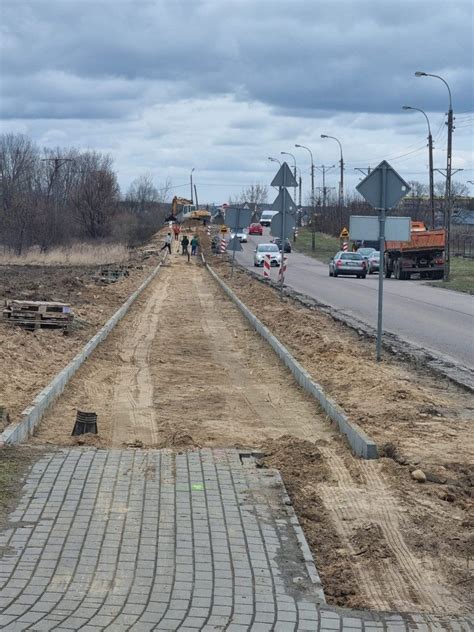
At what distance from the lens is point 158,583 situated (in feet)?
17.8

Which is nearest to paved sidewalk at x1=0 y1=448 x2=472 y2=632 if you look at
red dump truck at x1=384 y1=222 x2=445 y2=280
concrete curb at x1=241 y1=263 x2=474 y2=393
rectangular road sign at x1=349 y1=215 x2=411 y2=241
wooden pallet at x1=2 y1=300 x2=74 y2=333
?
concrete curb at x1=241 y1=263 x2=474 y2=393

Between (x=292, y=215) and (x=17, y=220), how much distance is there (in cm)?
6178

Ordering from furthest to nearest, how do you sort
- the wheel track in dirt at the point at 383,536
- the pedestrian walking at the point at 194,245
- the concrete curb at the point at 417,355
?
1. the pedestrian walking at the point at 194,245
2. the concrete curb at the point at 417,355
3. the wheel track in dirt at the point at 383,536

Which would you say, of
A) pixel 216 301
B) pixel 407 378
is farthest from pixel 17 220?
pixel 407 378

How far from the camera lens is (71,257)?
66.9m

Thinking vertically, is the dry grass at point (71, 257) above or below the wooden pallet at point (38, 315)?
below

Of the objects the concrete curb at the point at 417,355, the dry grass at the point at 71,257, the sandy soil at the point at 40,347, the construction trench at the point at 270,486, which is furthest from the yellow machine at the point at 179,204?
the construction trench at the point at 270,486

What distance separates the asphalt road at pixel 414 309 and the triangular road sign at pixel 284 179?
385 centimetres

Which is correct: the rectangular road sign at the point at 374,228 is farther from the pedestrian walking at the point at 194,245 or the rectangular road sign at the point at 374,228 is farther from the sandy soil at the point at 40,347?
the pedestrian walking at the point at 194,245

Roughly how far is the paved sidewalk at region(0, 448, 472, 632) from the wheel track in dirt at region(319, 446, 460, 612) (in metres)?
0.29

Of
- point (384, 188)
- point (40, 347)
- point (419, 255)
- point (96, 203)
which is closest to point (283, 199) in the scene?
point (40, 347)

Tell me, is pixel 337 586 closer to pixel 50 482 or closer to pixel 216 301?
pixel 50 482

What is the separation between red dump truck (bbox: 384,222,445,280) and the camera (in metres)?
45.4

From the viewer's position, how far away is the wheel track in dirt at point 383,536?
17.9 ft
